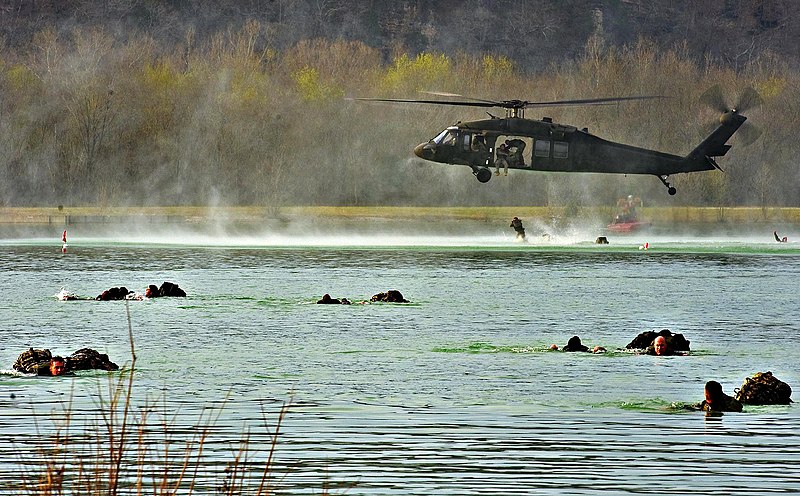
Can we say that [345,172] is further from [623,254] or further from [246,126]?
[623,254]

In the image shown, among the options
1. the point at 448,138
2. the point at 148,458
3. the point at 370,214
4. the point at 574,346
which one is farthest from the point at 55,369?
the point at 370,214

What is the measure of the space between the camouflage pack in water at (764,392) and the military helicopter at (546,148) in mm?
34624

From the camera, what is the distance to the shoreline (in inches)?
4505

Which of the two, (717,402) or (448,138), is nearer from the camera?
(717,402)

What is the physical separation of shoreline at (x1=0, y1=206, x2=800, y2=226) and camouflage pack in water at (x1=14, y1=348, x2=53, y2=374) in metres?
85.2

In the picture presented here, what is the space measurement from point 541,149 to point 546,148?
221 mm

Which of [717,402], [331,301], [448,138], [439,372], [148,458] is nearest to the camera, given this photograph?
[148,458]

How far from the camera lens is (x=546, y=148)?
65688mm

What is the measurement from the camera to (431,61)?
5679 inches

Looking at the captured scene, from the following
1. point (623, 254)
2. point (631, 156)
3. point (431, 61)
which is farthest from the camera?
point (431, 61)

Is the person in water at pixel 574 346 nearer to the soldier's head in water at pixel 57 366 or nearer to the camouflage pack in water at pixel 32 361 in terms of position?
the soldier's head in water at pixel 57 366

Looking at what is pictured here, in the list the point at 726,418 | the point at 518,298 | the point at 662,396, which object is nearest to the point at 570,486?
the point at 726,418

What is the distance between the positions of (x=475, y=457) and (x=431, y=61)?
409 ft

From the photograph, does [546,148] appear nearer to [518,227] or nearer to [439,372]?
[518,227]
